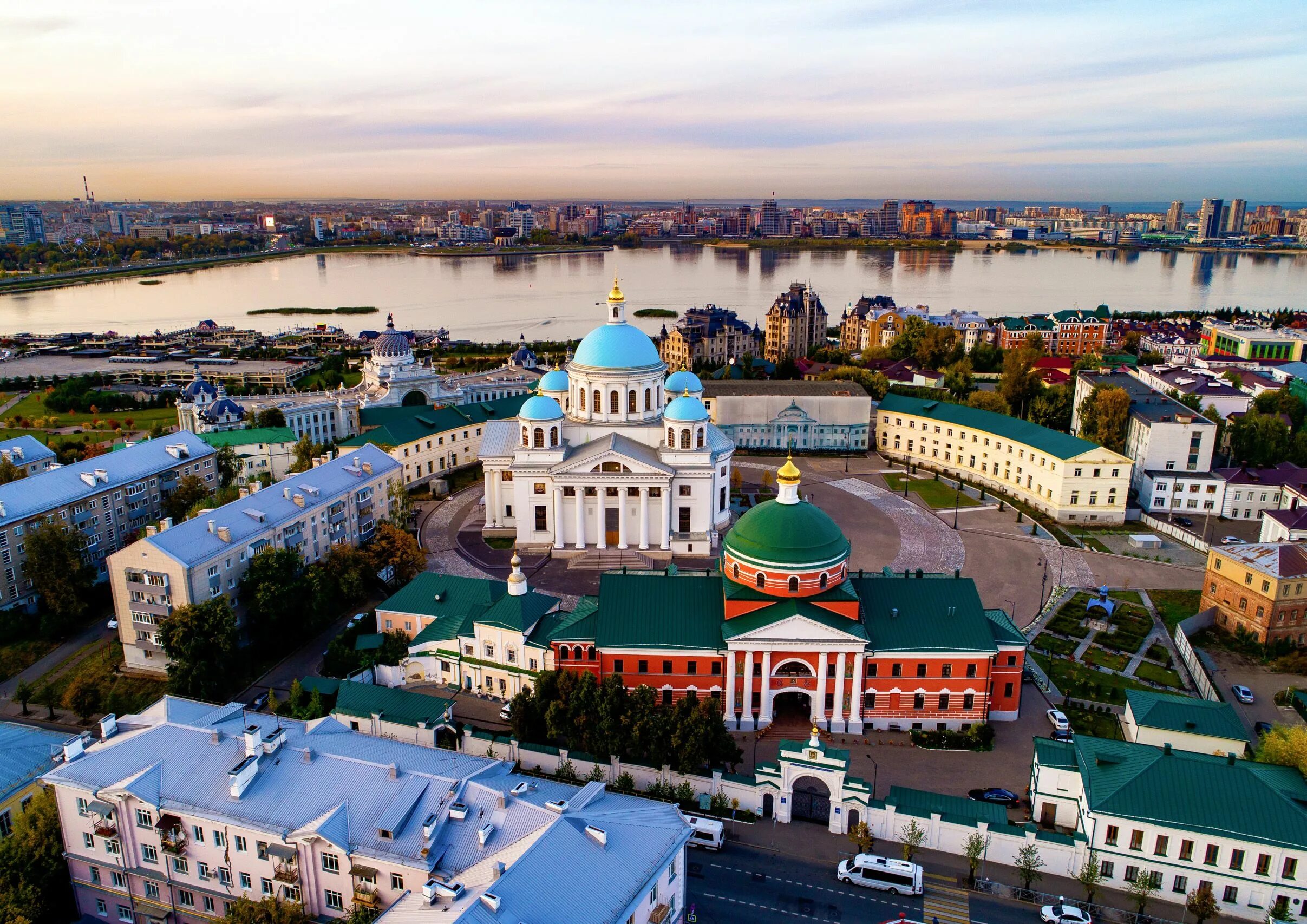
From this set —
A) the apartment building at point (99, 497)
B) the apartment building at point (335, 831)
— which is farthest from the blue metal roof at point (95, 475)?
the apartment building at point (335, 831)

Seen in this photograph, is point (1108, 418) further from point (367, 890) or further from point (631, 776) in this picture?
point (367, 890)

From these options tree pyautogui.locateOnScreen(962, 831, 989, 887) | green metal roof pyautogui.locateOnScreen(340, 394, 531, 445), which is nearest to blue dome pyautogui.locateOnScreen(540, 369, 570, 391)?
green metal roof pyautogui.locateOnScreen(340, 394, 531, 445)

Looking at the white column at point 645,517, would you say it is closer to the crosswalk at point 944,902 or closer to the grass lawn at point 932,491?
the grass lawn at point 932,491

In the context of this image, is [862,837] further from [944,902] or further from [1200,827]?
[1200,827]

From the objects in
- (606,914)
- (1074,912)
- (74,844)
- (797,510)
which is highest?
(797,510)

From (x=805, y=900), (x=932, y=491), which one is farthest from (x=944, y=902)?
(x=932, y=491)

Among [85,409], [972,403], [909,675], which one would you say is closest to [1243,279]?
[972,403]
